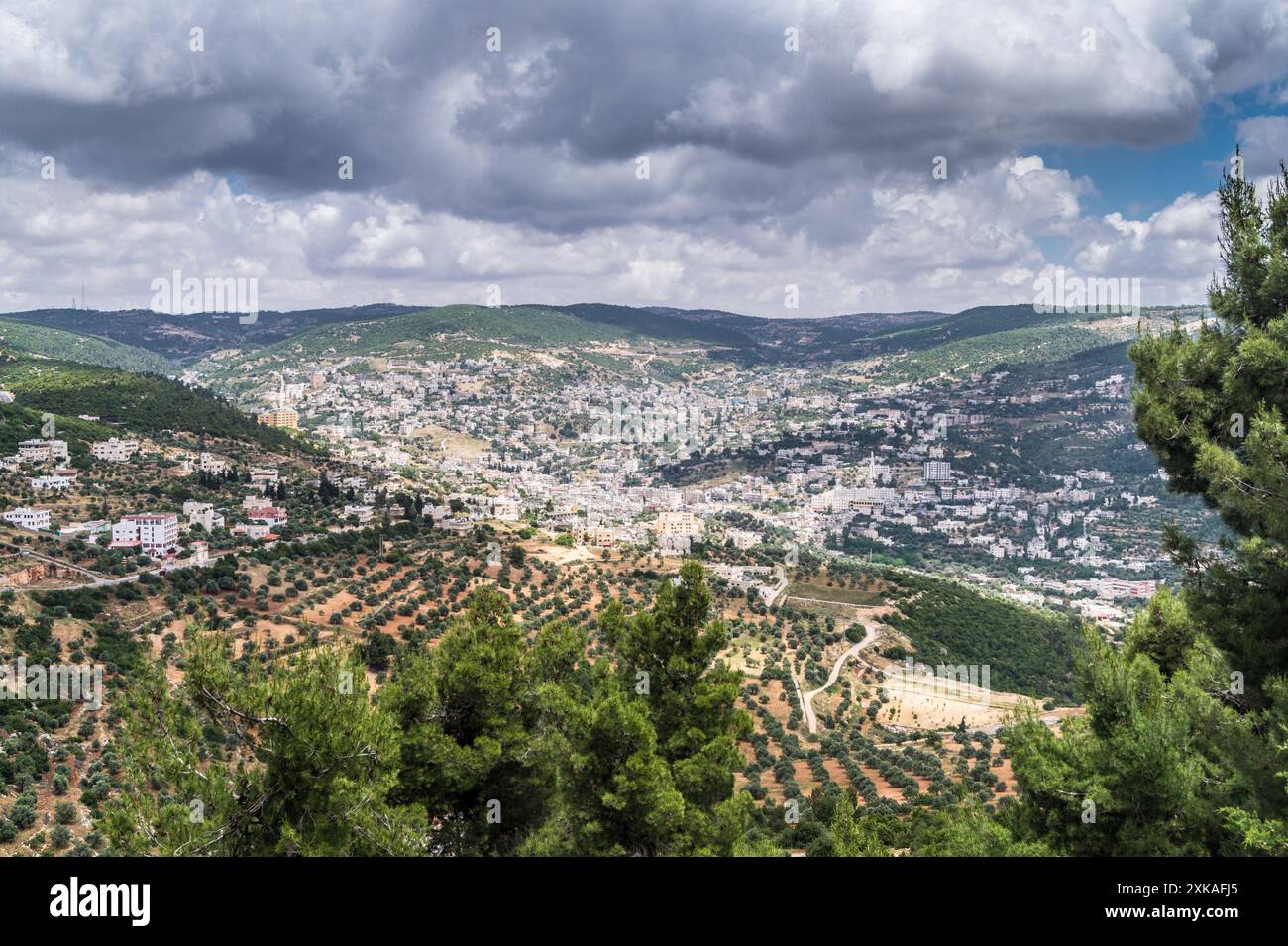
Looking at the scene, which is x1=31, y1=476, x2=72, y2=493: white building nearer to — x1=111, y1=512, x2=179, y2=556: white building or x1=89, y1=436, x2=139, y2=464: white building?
x1=89, y1=436, x2=139, y2=464: white building

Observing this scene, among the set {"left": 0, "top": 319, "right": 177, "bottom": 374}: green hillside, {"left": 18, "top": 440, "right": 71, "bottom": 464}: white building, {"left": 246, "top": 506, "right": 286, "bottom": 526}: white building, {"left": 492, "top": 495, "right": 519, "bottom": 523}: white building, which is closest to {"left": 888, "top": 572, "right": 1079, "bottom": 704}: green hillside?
{"left": 492, "top": 495, "right": 519, "bottom": 523}: white building

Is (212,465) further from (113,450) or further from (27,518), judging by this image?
(27,518)

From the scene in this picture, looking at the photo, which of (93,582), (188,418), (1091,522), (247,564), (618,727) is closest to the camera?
(618,727)

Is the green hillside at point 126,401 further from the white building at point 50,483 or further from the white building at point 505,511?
the white building at point 505,511

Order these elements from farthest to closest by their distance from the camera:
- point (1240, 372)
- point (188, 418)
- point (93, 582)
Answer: point (188, 418) → point (93, 582) → point (1240, 372)
